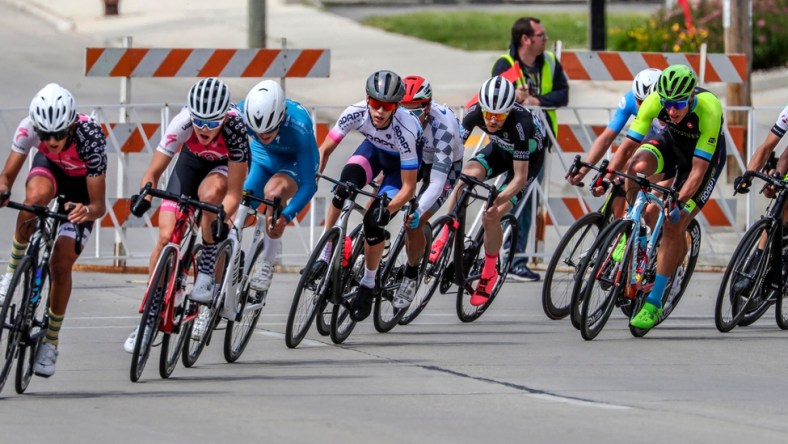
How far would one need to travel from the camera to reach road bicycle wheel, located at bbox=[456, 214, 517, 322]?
12914 mm

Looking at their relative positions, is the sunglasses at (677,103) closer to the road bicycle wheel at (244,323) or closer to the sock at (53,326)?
the road bicycle wheel at (244,323)

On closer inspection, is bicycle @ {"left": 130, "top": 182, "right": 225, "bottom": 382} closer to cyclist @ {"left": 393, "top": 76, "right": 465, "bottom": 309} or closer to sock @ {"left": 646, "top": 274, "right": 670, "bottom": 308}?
cyclist @ {"left": 393, "top": 76, "right": 465, "bottom": 309}

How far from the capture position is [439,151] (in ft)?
40.3

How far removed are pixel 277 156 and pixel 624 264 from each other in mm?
2481

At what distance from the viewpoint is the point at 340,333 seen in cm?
1155

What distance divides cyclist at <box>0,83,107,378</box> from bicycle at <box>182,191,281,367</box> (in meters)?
0.84

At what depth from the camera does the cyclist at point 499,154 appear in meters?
12.5

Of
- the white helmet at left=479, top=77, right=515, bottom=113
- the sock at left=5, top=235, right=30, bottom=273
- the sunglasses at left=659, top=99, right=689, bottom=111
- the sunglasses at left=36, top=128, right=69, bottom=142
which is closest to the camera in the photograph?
the sunglasses at left=36, top=128, right=69, bottom=142

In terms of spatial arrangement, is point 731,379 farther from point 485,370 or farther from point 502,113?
point 502,113

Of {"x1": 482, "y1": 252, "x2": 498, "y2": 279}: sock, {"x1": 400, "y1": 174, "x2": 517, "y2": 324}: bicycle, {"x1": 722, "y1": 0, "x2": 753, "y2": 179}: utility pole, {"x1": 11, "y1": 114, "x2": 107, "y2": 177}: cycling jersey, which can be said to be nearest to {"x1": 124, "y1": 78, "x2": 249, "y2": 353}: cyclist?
{"x1": 11, "y1": 114, "x2": 107, "y2": 177}: cycling jersey

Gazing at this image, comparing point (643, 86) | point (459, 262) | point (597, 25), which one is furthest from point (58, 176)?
point (597, 25)

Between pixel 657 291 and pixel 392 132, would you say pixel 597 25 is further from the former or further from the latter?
pixel 392 132

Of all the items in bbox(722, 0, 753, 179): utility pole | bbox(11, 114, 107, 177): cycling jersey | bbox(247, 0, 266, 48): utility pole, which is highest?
bbox(247, 0, 266, 48): utility pole

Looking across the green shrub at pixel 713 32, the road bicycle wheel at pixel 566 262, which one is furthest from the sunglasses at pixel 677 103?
the green shrub at pixel 713 32
